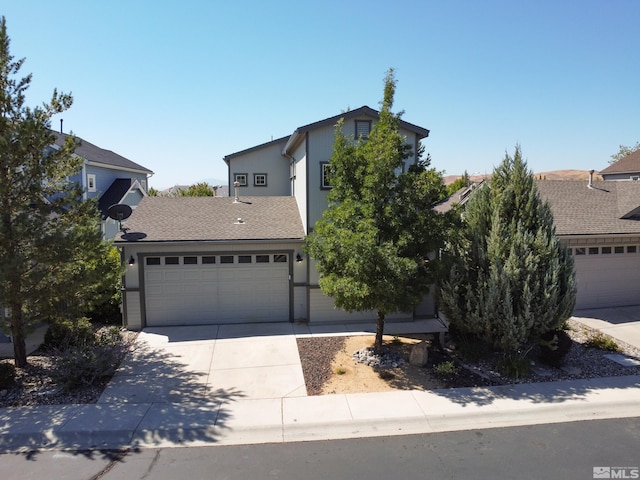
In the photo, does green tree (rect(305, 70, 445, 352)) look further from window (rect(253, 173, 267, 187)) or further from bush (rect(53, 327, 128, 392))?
window (rect(253, 173, 267, 187))

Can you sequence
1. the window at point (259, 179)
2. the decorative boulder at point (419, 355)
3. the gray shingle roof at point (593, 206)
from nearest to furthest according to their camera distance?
1. the decorative boulder at point (419, 355)
2. the gray shingle roof at point (593, 206)
3. the window at point (259, 179)

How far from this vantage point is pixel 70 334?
34.0 ft

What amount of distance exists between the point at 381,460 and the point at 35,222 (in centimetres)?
772

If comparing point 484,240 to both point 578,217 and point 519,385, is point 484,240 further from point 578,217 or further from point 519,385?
point 578,217

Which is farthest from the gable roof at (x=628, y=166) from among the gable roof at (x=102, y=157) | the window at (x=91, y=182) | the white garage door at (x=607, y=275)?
the window at (x=91, y=182)

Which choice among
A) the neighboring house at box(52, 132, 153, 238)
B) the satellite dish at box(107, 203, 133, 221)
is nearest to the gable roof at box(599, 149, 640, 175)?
the neighboring house at box(52, 132, 153, 238)

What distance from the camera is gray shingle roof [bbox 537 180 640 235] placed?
1390 centimetres

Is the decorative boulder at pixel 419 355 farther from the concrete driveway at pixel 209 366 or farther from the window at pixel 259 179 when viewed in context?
the window at pixel 259 179

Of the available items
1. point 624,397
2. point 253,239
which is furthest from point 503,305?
point 253,239

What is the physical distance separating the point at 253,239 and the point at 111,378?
5055mm

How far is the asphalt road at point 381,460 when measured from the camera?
5.93m

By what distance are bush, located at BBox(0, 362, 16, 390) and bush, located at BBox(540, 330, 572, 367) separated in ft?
36.4

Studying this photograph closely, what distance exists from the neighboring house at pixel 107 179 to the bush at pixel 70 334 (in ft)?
40.8

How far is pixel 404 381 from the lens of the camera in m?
8.95
